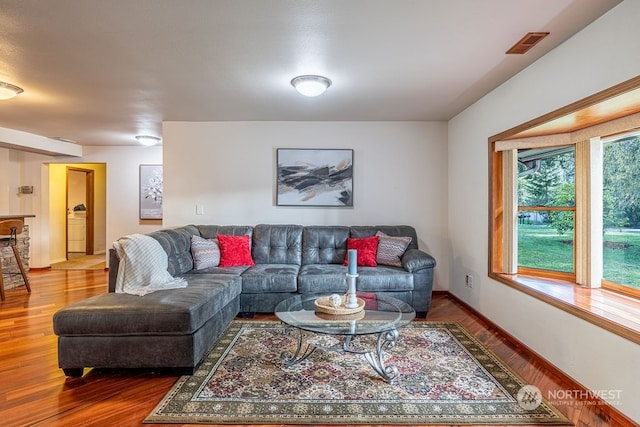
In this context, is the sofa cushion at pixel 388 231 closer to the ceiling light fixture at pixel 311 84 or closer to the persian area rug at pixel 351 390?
the persian area rug at pixel 351 390

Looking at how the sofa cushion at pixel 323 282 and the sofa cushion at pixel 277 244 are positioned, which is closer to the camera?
the sofa cushion at pixel 323 282

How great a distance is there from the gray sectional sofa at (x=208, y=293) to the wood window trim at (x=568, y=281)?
2.36ft

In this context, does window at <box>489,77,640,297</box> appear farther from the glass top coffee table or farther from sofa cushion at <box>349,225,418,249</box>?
the glass top coffee table

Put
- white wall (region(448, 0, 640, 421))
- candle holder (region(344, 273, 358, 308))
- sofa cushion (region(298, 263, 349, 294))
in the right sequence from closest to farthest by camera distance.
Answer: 1. white wall (region(448, 0, 640, 421))
2. candle holder (region(344, 273, 358, 308))
3. sofa cushion (region(298, 263, 349, 294))

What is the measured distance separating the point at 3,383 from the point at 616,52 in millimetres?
4282

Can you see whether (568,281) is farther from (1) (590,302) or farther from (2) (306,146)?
(2) (306,146)

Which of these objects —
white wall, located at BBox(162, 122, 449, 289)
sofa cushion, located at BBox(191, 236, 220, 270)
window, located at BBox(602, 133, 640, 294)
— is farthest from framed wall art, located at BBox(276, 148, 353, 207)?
window, located at BBox(602, 133, 640, 294)

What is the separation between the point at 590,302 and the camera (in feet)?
7.40

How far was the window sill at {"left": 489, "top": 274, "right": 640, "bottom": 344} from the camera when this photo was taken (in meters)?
1.85

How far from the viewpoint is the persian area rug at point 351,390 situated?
6.01 feet

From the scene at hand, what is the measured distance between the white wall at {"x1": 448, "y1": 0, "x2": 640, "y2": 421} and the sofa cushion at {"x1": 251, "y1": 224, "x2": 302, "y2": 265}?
201 centimetres

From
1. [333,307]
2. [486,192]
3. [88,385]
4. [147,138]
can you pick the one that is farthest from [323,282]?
[147,138]

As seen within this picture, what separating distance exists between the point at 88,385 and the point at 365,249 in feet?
9.02

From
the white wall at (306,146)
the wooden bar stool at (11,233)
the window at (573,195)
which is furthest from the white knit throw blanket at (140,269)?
the window at (573,195)
